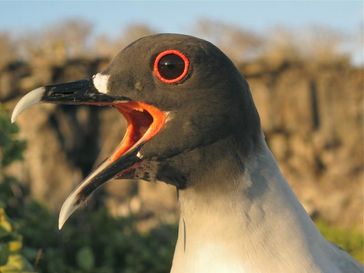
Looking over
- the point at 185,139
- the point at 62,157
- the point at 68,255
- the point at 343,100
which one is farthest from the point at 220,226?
the point at 343,100

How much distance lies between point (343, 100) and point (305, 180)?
1.84 metres

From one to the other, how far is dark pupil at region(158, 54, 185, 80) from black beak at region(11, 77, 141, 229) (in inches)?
6.0

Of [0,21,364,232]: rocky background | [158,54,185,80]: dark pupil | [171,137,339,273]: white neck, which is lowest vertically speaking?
[0,21,364,232]: rocky background

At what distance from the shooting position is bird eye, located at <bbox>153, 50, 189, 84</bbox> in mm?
1998

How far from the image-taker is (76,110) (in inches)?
441

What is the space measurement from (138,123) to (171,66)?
0.28 m

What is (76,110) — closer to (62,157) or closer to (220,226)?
(62,157)

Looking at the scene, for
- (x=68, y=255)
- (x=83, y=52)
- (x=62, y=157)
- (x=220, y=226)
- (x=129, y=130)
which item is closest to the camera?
(x=220, y=226)

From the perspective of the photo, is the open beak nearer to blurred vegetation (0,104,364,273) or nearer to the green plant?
blurred vegetation (0,104,364,273)

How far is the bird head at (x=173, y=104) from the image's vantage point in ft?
6.55

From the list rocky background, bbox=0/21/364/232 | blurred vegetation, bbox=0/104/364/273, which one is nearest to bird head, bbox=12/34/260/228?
blurred vegetation, bbox=0/104/364/273

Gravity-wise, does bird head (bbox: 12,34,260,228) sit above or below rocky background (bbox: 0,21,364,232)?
above

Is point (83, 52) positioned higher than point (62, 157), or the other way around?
point (83, 52)

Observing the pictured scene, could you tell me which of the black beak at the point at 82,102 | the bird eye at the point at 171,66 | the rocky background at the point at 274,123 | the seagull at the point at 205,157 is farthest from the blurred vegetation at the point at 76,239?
the rocky background at the point at 274,123
